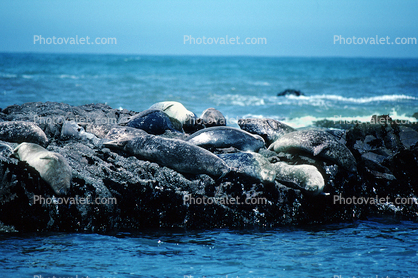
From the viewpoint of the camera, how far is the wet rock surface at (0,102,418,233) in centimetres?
495

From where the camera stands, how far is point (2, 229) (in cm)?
486

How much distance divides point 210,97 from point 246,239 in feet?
55.3

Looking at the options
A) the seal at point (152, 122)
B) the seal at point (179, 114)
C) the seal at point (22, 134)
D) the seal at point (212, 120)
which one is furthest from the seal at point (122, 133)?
the seal at point (212, 120)

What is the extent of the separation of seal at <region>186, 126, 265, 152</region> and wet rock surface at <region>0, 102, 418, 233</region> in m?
0.19

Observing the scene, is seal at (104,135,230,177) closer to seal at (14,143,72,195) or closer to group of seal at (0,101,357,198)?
group of seal at (0,101,357,198)

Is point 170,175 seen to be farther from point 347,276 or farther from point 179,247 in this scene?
point 347,276

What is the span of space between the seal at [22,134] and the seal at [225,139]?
2367 millimetres

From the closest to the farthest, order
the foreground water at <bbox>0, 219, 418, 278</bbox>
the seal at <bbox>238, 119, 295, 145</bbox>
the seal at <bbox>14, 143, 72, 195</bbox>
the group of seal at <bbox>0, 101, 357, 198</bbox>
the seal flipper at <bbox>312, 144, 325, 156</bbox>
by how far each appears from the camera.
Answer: the foreground water at <bbox>0, 219, 418, 278</bbox>
the seal at <bbox>14, 143, 72, 195</bbox>
the group of seal at <bbox>0, 101, 357, 198</bbox>
the seal flipper at <bbox>312, 144, 325, 156</bbox>
the seal at <bbox>238, 119, 295, 145</bbox>

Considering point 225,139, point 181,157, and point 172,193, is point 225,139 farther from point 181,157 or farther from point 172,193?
point 172,193

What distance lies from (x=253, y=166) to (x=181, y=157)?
3.48 ft

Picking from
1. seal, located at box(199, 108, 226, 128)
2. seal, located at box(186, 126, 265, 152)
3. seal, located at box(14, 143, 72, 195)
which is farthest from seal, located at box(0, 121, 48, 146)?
seal, located at box(199, 108, 226, 128)

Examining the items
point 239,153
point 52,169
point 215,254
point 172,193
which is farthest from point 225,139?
point 52,169

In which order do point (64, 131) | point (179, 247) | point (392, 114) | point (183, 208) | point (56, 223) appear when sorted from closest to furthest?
point (179, 247) < point (56, 223) < point (183, 208) < point (64, 131) < point (392, 114)

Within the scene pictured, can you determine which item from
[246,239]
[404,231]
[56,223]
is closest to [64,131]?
[56,223]
